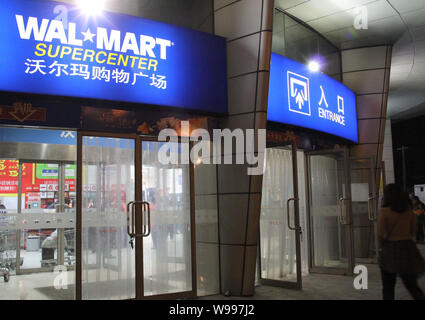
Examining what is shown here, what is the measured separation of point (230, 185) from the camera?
5.69 metres

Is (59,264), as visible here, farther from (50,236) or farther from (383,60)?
(383,60)

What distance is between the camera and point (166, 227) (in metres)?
5.38

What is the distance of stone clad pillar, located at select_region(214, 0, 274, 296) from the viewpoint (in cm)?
546

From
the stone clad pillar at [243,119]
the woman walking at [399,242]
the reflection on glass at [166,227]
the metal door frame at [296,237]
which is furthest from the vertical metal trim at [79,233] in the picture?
the woman walking at [399,242]

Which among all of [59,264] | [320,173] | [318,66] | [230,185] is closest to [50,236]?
[59,264]

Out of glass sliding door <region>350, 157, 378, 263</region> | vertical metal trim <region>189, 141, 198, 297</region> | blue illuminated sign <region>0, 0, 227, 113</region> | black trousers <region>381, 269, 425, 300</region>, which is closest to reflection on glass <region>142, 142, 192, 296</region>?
vertical metal trim <region>189, 141, 198, 297</region>

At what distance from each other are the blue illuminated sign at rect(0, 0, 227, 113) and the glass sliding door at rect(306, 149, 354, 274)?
8.90ft

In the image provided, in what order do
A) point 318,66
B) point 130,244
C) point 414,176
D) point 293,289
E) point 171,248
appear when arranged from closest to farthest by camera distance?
point 130,244 < point 171,248 < point 293,289 < point 318,66 < point 414,176

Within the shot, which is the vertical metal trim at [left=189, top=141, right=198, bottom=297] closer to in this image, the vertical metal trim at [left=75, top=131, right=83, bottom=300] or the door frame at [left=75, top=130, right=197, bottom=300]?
the door frame at [left=75, top=130, right=197, bottom=300]

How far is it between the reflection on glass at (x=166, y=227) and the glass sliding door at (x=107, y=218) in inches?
8.2

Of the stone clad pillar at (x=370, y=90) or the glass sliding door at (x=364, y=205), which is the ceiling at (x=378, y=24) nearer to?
the stone clad pillar at (x=370, y=90)

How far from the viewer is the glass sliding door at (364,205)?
855cm

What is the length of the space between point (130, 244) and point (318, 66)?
17.0 ft

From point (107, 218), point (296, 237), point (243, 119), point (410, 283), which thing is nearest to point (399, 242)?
point (410, 283)
